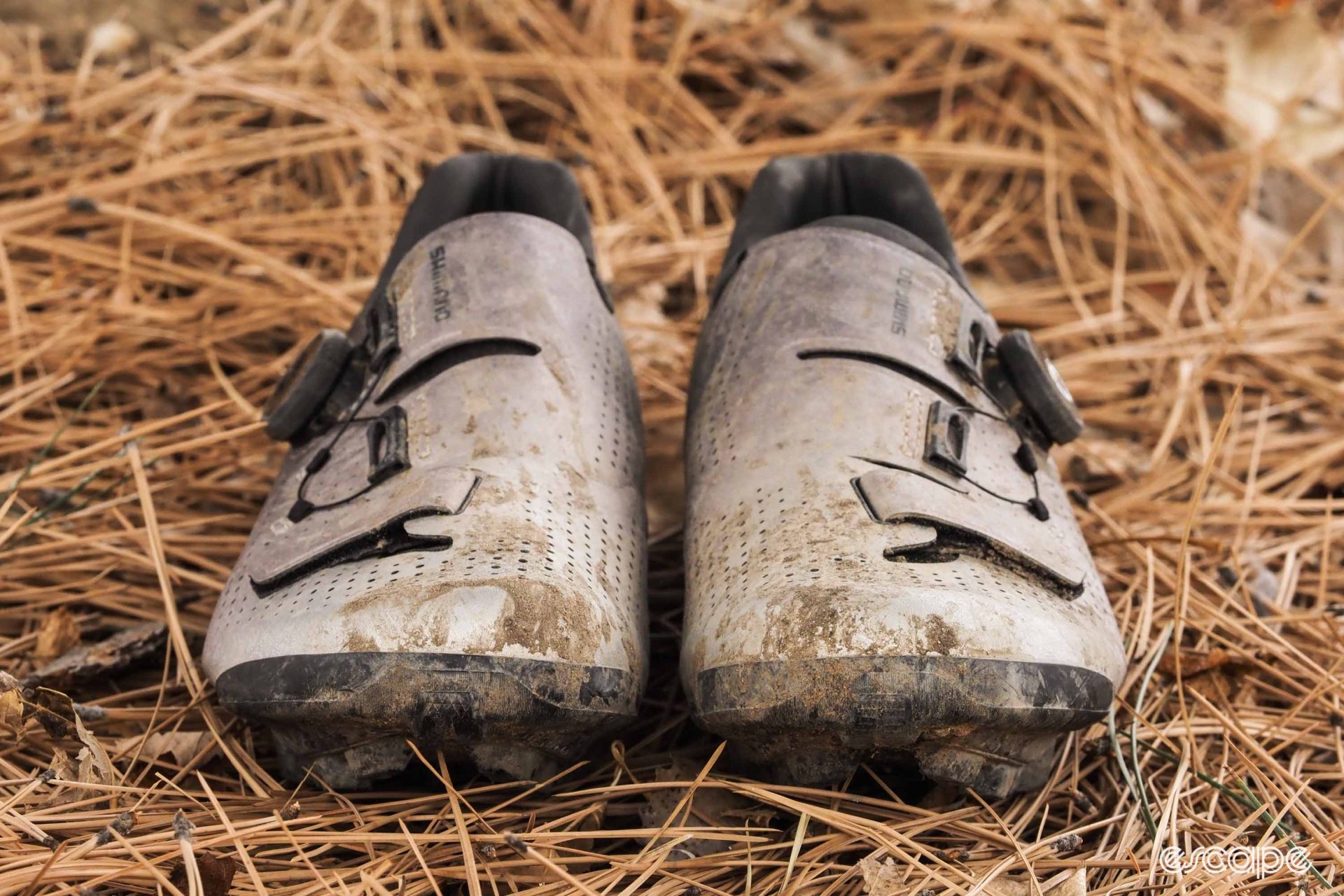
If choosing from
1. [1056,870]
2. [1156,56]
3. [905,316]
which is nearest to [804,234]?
[905,316]

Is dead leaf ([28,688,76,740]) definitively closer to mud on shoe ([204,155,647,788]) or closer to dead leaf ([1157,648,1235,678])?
mud on shoe ([204,155,647,788])

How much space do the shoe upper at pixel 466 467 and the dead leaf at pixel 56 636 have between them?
311 millimetres

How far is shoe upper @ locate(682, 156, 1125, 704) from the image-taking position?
138 cm

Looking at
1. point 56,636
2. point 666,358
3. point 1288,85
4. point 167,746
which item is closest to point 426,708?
point 167,746

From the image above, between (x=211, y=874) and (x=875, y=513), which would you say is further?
(x=875, y=513)

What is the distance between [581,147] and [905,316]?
5.27ft

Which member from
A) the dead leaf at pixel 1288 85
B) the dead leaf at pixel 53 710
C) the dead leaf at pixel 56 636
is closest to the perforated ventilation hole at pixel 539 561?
the dead leaf at pixel 53 710

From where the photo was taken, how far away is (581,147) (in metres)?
3.14

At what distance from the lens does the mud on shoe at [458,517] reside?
1.33 meters

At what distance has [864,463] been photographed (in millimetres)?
1578

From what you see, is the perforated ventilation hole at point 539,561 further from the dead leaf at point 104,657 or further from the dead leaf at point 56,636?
the dead leaf at point 56,636

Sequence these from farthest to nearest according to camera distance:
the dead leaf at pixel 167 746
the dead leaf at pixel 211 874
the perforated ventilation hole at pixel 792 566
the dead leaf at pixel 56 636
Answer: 1. the dead leaf at pixel 56 636
2. the dead leaf at pixel 167 746
3. the perforated ventilation hole at pixel 792 566
4. the dead leaf at pixel 211 874

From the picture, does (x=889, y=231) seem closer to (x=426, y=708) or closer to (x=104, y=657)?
(x=426, y=708)

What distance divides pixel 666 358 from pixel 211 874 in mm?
1509
